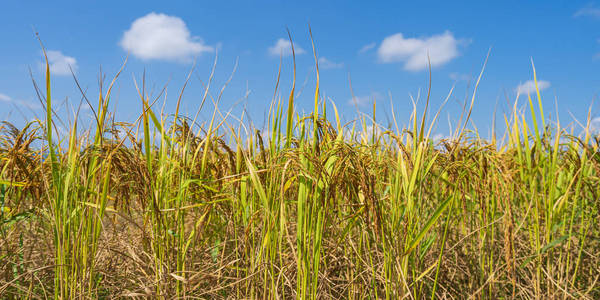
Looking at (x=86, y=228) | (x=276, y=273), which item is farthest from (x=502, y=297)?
(x=86, y=228)

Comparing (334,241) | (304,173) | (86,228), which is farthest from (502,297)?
(86,228)

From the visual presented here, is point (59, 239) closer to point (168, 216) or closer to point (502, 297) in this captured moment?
point (168, 216)

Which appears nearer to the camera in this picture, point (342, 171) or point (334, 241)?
point (342, 171)

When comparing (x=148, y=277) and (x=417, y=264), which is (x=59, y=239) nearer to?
(x=148, y=277)

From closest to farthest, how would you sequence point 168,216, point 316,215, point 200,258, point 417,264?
point 316,215 < point 417,264 < point 168,216 < point 200,258

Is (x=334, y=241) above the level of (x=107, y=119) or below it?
below

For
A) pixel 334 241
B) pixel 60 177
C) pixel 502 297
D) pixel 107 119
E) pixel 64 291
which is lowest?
pixel 502 297

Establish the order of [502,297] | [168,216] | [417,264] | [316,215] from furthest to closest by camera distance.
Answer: [502,297]
[168,216]
[417,264]
[316,215]

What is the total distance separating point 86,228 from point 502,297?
194 centimetres

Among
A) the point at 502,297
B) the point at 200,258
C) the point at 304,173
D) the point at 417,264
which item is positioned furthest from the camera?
the point at 502,297

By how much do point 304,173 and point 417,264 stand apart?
2.04ft

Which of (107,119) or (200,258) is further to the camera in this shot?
(200,258)

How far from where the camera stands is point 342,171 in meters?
1.44

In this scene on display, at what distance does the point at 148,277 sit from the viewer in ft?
5.99
